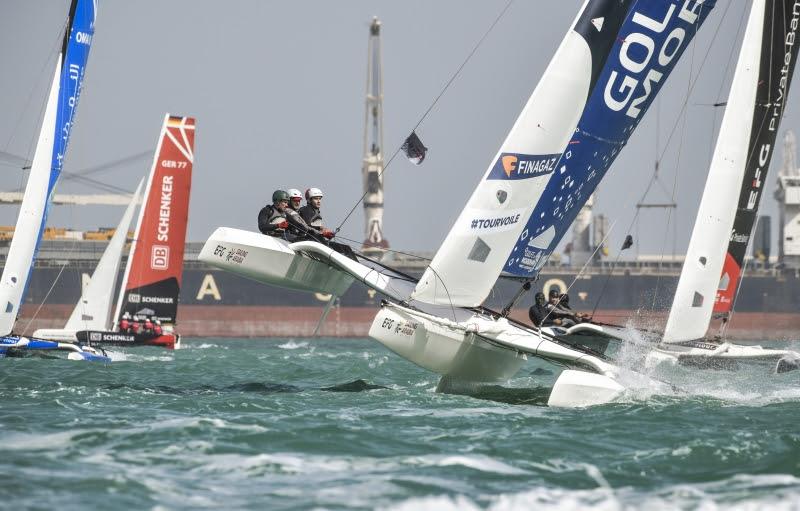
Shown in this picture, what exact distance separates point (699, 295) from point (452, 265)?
448 centimetres

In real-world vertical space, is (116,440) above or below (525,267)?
below

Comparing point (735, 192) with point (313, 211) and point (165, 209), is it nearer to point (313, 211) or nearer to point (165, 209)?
point (313, 211)

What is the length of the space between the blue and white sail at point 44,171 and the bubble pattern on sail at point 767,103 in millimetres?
8932

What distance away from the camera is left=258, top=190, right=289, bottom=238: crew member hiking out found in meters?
12.6

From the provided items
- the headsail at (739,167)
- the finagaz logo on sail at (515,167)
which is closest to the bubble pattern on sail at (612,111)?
the finagaz logo on sail at (515,167)

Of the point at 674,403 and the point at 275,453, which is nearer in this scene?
the point at 275,453

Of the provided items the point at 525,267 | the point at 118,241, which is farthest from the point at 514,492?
the point at 118,241

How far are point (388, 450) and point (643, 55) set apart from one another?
6.60m

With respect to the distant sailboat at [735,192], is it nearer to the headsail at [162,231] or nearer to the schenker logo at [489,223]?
the schenker logo at [489,223]

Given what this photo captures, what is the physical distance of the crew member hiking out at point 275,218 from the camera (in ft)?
41.3

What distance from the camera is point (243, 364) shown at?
19391 mm

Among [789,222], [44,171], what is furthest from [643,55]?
[789,222]

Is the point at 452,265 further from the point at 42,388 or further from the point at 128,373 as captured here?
the point at 128,373

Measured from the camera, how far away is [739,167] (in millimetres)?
15367
